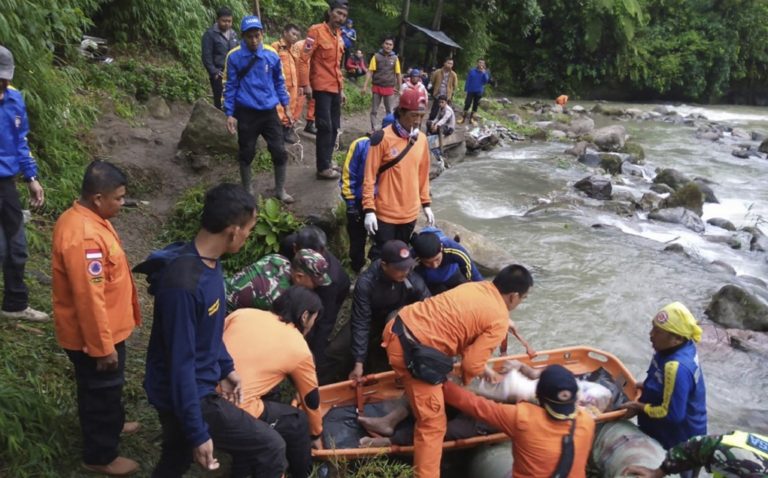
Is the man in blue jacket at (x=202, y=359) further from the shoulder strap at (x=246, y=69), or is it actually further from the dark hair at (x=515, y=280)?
the shoulder strap at (x=246, y=69)

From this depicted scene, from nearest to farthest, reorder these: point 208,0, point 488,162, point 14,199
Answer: point 14,199
point 208,0
point 488,162

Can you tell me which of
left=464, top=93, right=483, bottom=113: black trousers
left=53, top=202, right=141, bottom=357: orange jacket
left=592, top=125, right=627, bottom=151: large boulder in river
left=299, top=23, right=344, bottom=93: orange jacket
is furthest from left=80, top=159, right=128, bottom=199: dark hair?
left=592, top=125, right=627, bottom=151: large boulder in river

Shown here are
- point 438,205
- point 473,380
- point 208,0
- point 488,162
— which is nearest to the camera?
point 473,380

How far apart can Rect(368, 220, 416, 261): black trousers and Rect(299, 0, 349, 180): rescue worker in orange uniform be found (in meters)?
1.91

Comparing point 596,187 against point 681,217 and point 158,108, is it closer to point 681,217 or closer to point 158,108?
point 681,217

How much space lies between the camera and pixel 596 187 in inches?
499

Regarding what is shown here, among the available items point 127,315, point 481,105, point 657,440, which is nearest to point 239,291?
point 127,315

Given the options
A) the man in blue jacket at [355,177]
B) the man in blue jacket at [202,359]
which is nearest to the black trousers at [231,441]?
the man in blue jacket at [202,359]

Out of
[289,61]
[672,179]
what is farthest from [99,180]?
[672,179]

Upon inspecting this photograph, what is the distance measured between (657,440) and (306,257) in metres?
2.89

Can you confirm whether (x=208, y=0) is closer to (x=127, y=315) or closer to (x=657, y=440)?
(x=127, y=315)

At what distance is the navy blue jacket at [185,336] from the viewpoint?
238 cm

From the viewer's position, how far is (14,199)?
3996 millimetres

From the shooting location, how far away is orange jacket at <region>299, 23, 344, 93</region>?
6.76m
